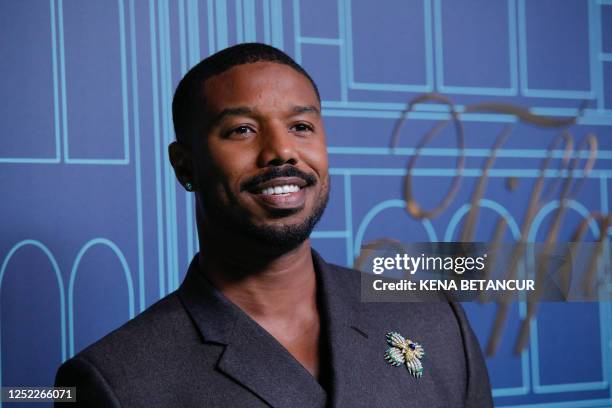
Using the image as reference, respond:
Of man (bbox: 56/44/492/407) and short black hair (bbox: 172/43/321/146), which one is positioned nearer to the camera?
man (bbox: 56/44/492/407)

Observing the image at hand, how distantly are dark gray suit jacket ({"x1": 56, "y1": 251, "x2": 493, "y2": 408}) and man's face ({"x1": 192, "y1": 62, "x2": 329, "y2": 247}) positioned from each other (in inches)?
5.8

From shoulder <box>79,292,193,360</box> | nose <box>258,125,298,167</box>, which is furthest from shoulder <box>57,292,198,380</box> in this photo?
nose <box>258,125,298,167</box>

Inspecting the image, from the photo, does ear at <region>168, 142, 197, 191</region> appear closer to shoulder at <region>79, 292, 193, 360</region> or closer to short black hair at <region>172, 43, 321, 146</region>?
short black hair at <region>172, 43, 321, 146</region>

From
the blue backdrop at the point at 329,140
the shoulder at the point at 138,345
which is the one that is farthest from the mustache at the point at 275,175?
the blue backdrop at the point at 329,140

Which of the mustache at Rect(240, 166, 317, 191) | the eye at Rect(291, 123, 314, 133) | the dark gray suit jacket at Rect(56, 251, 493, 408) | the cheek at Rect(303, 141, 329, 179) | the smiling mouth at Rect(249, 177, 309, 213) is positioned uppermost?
the eye at Rect(291, 123, 314, 133)

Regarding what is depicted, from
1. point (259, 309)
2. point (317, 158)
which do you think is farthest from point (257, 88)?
point (259, 309)

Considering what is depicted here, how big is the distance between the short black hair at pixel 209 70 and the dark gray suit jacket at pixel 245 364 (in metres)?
0.26

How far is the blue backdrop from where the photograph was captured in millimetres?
1977

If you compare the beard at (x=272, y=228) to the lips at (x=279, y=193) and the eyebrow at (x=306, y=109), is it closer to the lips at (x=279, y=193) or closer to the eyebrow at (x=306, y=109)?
the lips at (x=279, y=193)

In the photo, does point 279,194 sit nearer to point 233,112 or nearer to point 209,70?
point 233,112

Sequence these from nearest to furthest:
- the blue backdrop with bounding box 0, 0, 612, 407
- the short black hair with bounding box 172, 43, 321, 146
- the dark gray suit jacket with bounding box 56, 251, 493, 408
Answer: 1. the dark gray suit jacket with bounding box 56, 251, 493, 408
2. the short black hair with bounding box 172, 43, 321, 146
3. the blue backdrop with bounding box 0, 0, 612, 407

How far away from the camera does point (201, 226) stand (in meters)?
1.60

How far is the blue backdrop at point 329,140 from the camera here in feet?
6.48

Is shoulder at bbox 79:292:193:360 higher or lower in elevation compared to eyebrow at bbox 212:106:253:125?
lower
